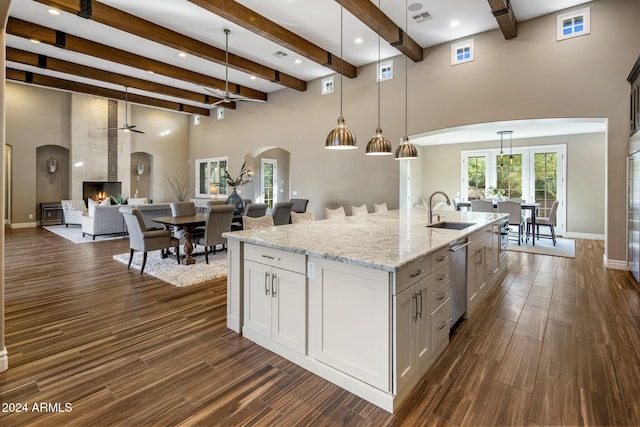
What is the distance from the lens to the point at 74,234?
27.7 feet

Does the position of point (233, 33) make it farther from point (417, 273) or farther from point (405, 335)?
point (405, 335)

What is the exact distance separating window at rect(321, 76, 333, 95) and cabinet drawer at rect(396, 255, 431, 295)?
22.9ft

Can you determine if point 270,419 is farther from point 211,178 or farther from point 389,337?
point 211,178

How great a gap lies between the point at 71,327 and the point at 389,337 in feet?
9.74

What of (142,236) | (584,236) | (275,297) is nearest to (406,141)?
(275,297)

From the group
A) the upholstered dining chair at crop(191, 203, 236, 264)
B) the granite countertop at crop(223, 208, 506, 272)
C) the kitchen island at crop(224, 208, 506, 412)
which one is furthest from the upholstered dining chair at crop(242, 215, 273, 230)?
the upholstered dining chair at crop(191, 203, 236, 264)

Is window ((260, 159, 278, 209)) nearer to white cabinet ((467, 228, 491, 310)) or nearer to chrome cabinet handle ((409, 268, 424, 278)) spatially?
white cabinet ((467, 228, 491, 310))

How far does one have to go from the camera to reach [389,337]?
1.90 meters

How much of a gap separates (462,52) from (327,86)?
10.8ft

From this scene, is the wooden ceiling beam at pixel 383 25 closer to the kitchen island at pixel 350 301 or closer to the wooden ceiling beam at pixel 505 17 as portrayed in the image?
the wooden ceiling beam at pixel 505 17

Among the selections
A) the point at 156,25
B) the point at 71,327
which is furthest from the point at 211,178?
the point at 71,327

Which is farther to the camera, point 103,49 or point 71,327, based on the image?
point 103,49

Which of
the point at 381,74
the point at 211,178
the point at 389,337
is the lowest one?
the point at 389,337

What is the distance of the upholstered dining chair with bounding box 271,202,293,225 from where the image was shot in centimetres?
623
